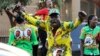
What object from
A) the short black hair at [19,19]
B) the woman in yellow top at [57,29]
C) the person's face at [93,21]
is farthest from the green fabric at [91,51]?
the short black hair at [19,19]

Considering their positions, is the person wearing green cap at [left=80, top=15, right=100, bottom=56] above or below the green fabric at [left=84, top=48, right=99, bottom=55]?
above

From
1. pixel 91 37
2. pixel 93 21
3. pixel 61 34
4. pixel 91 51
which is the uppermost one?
pixel 93 21

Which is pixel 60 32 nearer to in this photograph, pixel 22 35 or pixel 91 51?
pixel 22 35

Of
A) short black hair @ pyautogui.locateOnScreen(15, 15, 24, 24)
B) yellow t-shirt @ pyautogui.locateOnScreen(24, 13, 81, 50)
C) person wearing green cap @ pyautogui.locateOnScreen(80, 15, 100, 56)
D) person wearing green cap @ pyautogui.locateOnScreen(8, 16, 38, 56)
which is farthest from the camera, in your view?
person wearing green cap @ pyautogui.locateOnScreen(80, 15, 100, 56)

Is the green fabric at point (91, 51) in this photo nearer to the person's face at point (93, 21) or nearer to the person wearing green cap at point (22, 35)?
the person's face at point (93, 21)

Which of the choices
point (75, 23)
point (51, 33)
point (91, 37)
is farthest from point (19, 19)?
point (91, 37)

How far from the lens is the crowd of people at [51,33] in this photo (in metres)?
8.77

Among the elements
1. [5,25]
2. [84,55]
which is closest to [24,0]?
[5,25]

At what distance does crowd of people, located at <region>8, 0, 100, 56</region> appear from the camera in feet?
28.8

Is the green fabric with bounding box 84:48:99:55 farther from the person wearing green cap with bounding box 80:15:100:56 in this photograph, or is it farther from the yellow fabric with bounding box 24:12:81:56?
the yellow fabric with bounding box 24:12:81:56

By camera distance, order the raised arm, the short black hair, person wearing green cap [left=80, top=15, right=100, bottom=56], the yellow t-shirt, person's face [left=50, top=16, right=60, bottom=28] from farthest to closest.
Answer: person wearing green cap [left=80, top=15, right=100, bottom=56]
the short black hair
the yellow t-shirt
person's face [left=50, top=16, right=60, bottom=28]
the raised arm

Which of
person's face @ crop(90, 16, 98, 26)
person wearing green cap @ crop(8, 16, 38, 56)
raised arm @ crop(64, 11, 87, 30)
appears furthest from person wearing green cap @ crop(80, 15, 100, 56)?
raised arm @ crop(64, 11, 87, 30)

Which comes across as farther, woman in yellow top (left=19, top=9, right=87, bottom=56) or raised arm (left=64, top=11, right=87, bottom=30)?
Answer: woman in yellow top (left=19, top=9, right=87, bottom=56)

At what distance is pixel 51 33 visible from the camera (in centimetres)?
892
